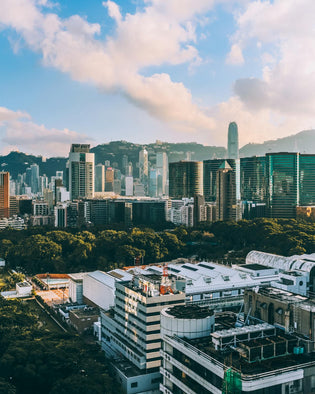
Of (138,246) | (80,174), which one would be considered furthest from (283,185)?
(80,174)

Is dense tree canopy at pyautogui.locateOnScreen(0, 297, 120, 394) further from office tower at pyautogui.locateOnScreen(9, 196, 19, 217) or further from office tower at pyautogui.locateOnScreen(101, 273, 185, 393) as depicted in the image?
office tower at pyautogui.locateOnScreen(9, 196, 19, 217)

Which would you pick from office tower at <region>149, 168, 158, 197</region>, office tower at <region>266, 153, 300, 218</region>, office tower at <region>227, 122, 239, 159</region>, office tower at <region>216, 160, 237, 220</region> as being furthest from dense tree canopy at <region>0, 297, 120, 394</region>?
office tower at <region>227, 122, 239, 159</region>

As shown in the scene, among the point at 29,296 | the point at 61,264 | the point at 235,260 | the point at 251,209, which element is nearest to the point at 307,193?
the point at 251,209

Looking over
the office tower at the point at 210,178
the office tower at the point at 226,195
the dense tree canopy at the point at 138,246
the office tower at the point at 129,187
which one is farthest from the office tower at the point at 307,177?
the office tower at the point at 129,187

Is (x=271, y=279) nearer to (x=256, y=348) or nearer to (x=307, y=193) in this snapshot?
(x=256, y=348)

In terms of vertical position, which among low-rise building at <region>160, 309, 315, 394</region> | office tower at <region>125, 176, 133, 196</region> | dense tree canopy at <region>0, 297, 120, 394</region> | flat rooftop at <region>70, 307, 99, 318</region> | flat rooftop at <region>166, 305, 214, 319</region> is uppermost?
office tower at <region>125, 176, 133, 196</region>
